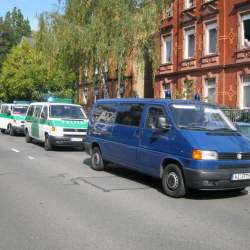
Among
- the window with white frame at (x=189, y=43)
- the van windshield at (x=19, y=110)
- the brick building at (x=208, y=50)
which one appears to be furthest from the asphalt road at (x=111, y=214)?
the window with white frame at (x=189, y=43)

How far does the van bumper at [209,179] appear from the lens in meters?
8.91

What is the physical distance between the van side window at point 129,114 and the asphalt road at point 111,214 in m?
1.30

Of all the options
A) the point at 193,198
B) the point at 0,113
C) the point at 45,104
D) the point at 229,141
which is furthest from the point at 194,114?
the point at 0,113

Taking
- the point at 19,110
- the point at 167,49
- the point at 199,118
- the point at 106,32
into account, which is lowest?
the point at 199,118

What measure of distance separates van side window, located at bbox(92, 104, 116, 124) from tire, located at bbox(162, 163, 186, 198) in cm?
297

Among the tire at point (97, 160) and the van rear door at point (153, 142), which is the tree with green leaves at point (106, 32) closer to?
the tire at point (97, 160)

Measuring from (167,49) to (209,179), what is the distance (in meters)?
24.1

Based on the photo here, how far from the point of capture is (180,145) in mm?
9344

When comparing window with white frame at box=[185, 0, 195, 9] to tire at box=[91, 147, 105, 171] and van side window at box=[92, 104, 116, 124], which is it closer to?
van side window at box=[92, 104, 116, 124]

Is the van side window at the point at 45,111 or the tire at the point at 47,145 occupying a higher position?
the van side window at the point at 45,111

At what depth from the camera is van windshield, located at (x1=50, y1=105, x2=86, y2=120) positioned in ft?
62.6

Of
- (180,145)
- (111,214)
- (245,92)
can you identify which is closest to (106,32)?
(245,92)

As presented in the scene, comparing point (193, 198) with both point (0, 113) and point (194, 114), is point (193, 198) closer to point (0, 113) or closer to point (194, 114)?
point (194, 114)

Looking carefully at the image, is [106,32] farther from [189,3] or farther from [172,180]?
[172,180]
